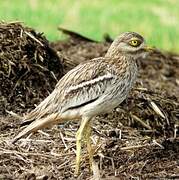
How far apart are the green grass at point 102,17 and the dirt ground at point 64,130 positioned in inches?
162

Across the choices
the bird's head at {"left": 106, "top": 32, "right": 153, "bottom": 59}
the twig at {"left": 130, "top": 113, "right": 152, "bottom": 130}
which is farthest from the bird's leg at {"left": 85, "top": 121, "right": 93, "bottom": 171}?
the twig at {"left": 130, "top": 113, "right": 152, "bottom": 130}

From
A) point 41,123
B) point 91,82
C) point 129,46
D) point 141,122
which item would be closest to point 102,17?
point 141,122

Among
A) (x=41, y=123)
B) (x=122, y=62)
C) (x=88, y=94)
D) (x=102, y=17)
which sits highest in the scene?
(x=122, y=62)

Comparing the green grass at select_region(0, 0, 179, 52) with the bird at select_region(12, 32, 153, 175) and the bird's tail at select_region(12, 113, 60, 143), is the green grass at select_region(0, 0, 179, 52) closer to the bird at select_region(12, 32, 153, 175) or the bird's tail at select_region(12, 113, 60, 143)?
the bird at select_region(12, 32, 153, 175)

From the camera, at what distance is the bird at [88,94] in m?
7.82

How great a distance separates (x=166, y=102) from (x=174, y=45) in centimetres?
544

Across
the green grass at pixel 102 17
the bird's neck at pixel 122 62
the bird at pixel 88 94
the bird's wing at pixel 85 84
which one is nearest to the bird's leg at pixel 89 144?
the bird at pixel 88 94

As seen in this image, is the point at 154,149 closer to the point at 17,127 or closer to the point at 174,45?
the point at 17,127

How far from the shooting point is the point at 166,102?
1001 centimetres

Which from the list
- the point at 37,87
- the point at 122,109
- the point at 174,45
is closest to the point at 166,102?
the point at 122,109

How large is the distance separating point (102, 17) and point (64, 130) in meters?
8.11

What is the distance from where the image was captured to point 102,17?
16.9m

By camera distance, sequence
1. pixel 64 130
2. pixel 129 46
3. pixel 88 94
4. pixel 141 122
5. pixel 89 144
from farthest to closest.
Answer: pixel 141 122 < pixel 64 130 < pixel 129 46 < pixel 89 144 < pixel 88 94

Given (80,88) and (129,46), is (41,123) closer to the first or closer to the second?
(80,88)
